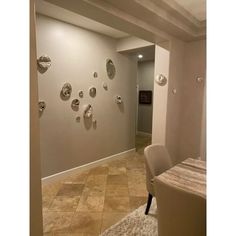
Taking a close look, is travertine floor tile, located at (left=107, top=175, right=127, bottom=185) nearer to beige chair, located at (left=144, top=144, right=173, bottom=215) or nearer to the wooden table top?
beige chair, located at (left=144, top=144, right=173, bottom=215)

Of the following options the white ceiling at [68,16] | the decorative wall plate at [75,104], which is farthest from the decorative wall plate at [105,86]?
the white ceiling at [68,16]

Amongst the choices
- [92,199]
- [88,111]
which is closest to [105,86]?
[88,111]

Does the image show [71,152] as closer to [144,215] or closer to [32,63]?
[144,215]

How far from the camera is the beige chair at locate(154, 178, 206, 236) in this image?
1097mm

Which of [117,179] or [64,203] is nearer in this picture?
[64,203]

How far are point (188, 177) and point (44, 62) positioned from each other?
2.45 meters

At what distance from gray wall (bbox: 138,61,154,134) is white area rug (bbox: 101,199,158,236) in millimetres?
4543

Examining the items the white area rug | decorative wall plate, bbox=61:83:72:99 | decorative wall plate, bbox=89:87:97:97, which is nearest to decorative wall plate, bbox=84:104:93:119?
decorative wall plate, bbox=89:87:97:97

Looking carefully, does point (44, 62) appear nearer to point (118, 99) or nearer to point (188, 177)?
point (118, 99)

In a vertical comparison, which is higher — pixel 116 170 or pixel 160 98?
pixel 160 98

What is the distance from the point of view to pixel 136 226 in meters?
2.10

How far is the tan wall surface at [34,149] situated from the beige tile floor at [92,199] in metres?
0.98

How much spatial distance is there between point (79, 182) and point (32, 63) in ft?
8.28

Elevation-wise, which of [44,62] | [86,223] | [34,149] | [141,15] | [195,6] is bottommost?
[86,223]
